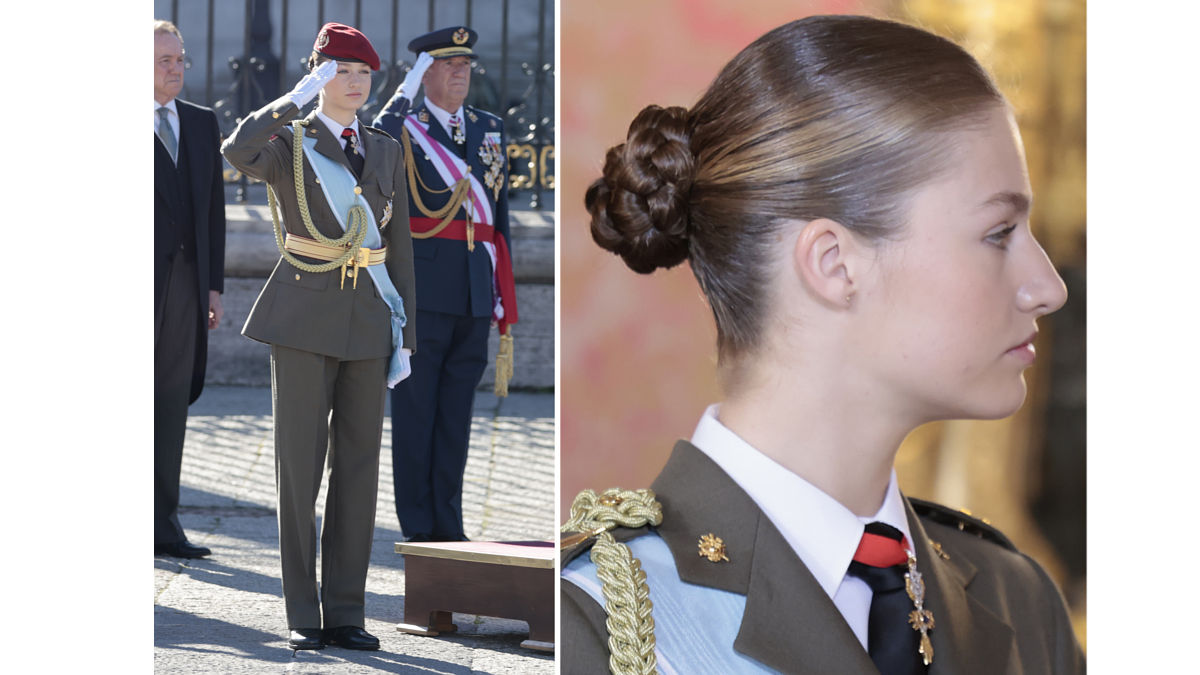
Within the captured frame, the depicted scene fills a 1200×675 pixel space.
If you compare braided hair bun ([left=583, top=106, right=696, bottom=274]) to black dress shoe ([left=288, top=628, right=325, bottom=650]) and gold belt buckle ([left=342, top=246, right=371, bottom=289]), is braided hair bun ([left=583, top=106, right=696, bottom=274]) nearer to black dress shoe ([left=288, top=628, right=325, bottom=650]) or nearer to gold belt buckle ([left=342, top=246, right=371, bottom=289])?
gold belt buckle ([left=342, top=246, right=371, bottom=289])

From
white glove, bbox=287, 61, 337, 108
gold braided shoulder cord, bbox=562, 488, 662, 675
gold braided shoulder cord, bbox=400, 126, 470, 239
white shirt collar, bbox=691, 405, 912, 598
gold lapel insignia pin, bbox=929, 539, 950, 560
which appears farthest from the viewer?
gold braided shoulder cord, bbox=400, 126, 470, 239

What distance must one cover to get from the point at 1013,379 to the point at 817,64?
1.78 ft

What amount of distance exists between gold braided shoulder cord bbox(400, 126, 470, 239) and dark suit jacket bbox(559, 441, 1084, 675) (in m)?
1.37

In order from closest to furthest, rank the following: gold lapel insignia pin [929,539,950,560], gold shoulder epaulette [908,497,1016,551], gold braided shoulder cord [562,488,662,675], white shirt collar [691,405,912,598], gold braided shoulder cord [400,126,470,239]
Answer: gold braided shoulder cord [562,488,662,675], white shirt collar [691,405,912,598], gold lapel insignia pin [929,539,950,560], gold shoulder epaulette [908,497,1016,551], gold braided shoulder cord [400,126,470,239]

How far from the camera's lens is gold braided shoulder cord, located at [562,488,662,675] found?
160cm

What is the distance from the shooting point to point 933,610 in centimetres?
179

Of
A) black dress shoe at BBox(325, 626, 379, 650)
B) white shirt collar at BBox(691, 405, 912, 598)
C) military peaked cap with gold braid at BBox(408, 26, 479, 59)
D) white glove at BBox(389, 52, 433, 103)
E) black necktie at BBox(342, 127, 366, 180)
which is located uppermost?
military peaked cap with gold braid at BBox(408, 26, 479, 59)

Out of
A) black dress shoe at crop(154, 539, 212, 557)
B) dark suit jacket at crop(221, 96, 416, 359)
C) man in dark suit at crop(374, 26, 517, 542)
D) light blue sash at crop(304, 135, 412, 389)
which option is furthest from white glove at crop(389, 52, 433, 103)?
black dress shoe at crop(154, 539, 212, 557)

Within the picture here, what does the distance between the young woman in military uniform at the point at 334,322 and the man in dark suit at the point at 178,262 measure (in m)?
0.13

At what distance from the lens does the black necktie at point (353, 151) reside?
278 centimetres

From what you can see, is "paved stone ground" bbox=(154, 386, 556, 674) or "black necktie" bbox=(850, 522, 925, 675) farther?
"paved stone ground" bbox=(154, 386, 556, 674)

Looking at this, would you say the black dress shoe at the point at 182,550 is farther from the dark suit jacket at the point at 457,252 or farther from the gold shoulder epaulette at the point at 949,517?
the gold shoulder epaulette at the point at 949,517
